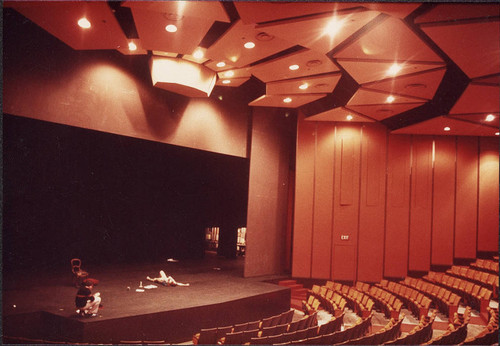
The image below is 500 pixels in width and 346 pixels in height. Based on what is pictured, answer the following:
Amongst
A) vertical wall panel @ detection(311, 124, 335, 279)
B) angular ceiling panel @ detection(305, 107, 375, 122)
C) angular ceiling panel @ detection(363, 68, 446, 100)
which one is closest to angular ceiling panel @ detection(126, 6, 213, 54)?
angular ceiling panel @ detection(363, 68, 446, 100)

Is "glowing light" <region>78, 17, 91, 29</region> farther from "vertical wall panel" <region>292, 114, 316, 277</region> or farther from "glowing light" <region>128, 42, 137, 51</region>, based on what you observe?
"vertical wall panel" <region>292, 114, 316, 277</region>

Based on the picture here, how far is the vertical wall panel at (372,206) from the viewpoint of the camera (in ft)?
33.1

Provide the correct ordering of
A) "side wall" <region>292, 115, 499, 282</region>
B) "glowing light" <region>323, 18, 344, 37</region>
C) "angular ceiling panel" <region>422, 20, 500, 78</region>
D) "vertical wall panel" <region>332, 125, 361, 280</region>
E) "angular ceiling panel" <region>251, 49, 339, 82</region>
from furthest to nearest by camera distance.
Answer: "vertical wall panel" <region>332, 125, 361, 280</region> → "side wall" <region>292, 115, 499, 282</region> → "angular ceiling panel" <region>251, 49, 339, 82</region> → "glowing light" <region>323, 18, 344, 37</region> → "angular ceiling panel" <region>422, 20, 500, 78</region>

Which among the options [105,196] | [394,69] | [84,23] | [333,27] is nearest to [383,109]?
[394,69]

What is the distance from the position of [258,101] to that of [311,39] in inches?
146

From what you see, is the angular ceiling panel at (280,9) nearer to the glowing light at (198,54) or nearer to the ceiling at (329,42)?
the ceiling at (329,42)

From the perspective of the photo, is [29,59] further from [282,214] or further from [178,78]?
[282,214]

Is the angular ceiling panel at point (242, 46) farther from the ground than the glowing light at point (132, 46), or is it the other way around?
the glowing light at point (132, 46)

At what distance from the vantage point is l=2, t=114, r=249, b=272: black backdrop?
27.6ft

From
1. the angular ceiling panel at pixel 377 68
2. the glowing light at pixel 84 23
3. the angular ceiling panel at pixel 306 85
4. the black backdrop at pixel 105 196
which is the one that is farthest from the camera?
the black backdrop at pixel 105 196

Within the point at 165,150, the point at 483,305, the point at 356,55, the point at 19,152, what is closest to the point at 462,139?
the point at 483,305

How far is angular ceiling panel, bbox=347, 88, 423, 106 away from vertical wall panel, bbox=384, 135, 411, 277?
246cm

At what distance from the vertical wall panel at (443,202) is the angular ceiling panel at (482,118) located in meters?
1.51

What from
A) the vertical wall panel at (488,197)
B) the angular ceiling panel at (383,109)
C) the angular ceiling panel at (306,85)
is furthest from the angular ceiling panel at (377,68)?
the vertical wall panel at (488,197)
